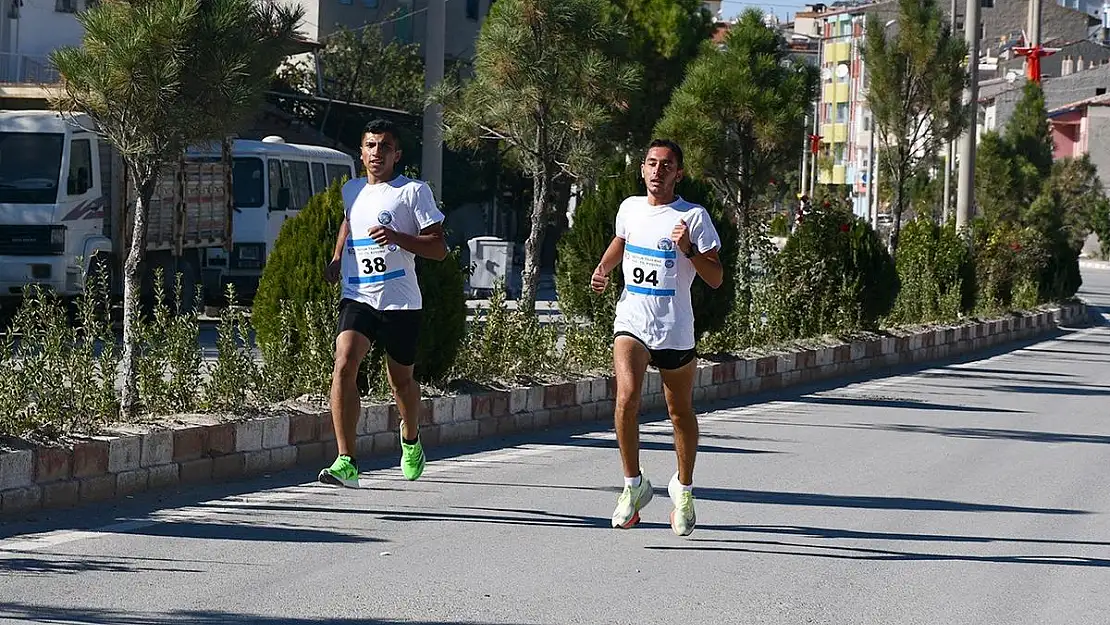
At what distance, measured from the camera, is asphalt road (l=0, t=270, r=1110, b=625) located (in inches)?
271

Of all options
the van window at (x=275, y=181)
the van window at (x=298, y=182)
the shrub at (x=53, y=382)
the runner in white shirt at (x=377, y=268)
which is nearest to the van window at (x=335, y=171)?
the van window at (x=298, y=182)

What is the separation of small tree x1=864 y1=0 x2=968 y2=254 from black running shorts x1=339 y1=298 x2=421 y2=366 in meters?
18.0

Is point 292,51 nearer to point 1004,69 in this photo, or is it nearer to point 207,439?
point 207,439

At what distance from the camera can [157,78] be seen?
10578 mm

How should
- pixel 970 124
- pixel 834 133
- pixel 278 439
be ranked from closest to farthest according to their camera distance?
pixel 278 439 → pixel 970 124 → pixel 834 133

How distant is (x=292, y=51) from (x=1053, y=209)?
93.3 ft

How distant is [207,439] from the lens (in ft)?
31.8

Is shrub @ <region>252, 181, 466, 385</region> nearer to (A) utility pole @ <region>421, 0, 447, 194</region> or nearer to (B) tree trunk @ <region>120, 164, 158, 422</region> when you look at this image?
(B) tree trunk @ <region>120, 164, 158, 422</region>

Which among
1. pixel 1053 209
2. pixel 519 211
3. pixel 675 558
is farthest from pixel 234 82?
pixel 519 211

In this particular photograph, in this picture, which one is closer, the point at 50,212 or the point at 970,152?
the point at 50,212

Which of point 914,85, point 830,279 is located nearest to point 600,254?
point 830,279

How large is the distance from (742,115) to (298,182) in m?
7.69

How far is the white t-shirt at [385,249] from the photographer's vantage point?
9.16 m

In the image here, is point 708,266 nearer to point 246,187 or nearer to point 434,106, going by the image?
point 434,106
